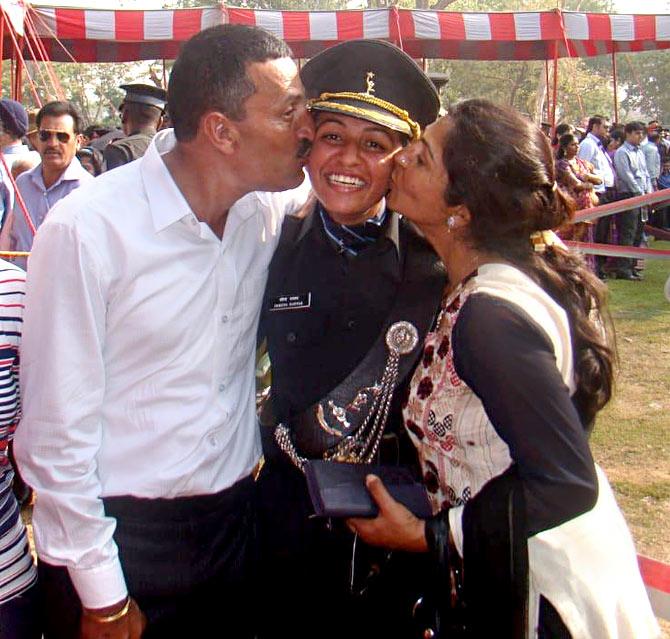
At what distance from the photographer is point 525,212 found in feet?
5.51

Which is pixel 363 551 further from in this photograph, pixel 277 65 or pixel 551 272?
pixel 277 65

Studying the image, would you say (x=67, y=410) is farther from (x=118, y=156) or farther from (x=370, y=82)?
(x=118, y=156)

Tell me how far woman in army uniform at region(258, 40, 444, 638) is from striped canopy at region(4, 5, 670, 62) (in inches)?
404

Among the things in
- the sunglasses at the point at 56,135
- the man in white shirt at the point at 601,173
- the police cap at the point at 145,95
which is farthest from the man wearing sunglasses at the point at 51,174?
the man in white shirt at the point at 601,173

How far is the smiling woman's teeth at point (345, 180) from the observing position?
80.2 inches

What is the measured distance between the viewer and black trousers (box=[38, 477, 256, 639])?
1.77m

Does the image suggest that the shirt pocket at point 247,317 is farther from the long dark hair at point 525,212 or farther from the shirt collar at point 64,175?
the shirt collar at point 64,175

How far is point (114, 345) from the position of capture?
166cm

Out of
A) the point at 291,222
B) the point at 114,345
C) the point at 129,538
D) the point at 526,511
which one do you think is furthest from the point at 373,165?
the point at 129,538

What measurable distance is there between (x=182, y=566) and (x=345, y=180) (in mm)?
1099

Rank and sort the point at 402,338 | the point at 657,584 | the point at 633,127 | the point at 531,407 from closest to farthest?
the point at 531,407
the point at 402,338
the point at 657,584
the point at 633,127

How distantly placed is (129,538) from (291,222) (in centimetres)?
97

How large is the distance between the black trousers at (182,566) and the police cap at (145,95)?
4.82 m

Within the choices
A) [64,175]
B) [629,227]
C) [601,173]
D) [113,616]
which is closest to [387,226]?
[113,616]
